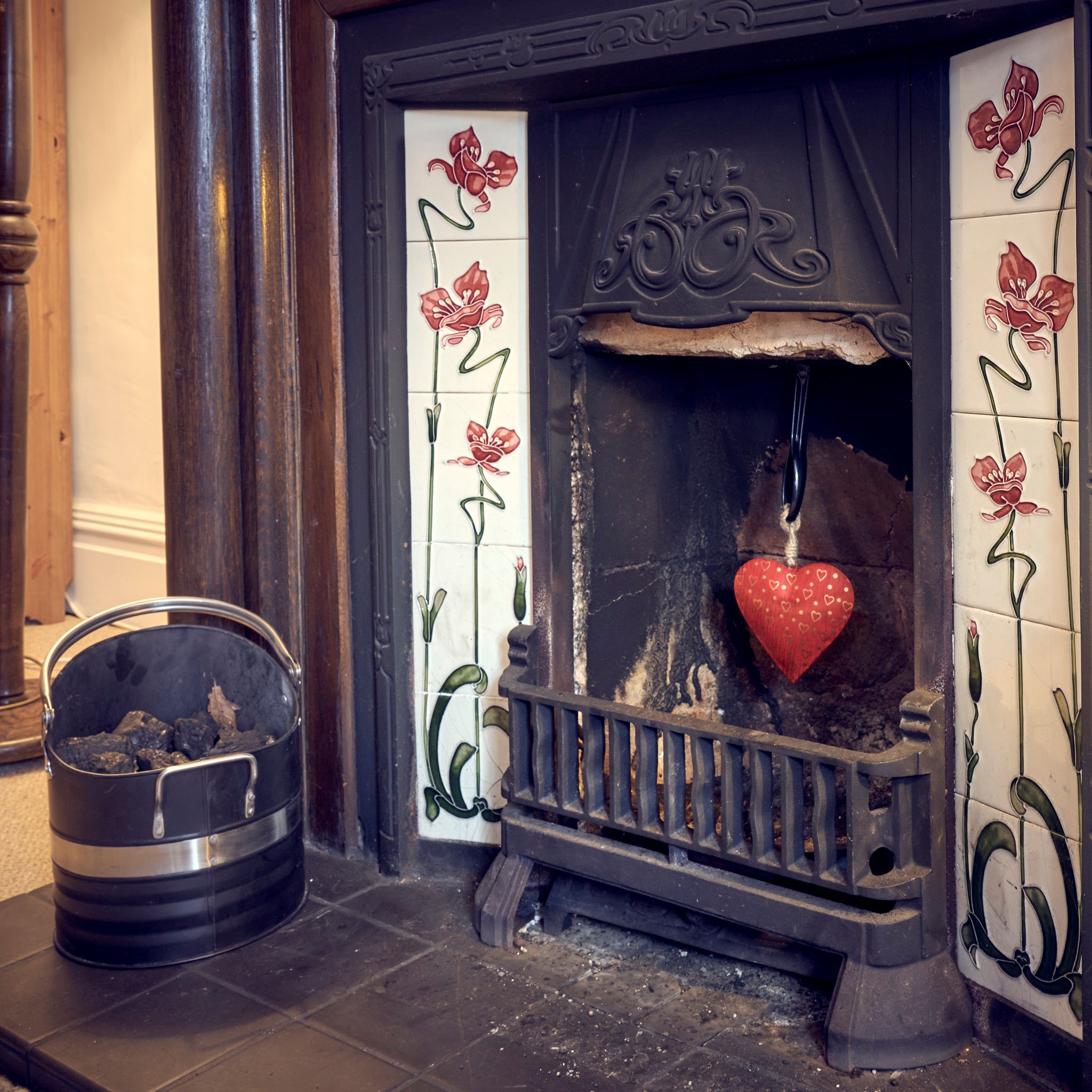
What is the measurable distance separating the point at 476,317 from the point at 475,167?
260 millimetres

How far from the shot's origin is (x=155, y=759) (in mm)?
2170

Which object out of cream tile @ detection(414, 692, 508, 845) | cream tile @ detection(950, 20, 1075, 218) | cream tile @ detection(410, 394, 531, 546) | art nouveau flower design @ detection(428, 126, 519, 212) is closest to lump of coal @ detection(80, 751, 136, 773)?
cream tile @ detection(414, 692, 508, 845)

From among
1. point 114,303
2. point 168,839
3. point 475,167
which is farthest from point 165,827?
point 114,303

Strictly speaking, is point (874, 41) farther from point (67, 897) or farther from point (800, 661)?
point (67, 897)

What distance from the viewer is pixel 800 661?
6.89 feet

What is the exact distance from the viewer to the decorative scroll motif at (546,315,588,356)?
7.06 ft

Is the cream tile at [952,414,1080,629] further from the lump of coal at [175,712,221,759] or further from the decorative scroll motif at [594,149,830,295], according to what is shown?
the lump of coal at [175,712,221,759]

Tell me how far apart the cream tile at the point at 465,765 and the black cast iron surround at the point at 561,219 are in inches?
1.4

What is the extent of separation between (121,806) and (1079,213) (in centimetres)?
165

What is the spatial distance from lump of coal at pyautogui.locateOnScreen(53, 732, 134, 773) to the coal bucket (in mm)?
21

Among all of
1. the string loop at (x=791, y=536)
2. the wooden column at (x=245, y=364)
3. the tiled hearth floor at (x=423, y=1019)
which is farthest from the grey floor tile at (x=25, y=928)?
the string loop at (x=791, y=536)

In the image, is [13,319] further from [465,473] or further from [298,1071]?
[298,1071]

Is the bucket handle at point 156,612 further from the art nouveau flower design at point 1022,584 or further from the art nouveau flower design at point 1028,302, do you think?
the art nouveau flower design at point 1028,302

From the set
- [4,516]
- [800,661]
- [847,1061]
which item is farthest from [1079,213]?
[4,516]
